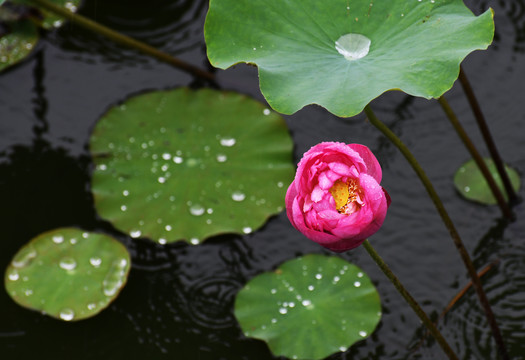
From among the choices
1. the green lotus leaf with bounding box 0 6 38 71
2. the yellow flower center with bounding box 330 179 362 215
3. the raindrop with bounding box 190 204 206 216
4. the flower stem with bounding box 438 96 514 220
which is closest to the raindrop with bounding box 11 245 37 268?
the raindrop with bounding box 190 204 206 216

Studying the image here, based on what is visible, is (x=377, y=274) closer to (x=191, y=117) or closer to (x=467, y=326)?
(x=467, y=326)

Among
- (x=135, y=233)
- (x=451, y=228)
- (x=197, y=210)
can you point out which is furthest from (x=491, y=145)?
(x=135, y=233)

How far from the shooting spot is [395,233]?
1.97 meters

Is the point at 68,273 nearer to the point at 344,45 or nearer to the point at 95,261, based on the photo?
the point at 95,261

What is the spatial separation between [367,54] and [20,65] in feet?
4.83

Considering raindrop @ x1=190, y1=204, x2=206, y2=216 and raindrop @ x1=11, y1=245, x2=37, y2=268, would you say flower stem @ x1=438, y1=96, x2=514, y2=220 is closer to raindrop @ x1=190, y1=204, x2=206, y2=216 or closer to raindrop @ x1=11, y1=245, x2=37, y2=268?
raindrop @ x1=190, y1=204, x2=206, y2=216

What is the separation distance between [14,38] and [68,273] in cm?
101

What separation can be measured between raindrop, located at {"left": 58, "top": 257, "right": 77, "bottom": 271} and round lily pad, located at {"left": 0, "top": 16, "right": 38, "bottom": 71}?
848 millimetres

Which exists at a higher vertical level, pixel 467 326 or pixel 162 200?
pixel 467 326

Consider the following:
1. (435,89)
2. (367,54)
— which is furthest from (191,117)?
(435,89)

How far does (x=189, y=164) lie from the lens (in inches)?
81.1

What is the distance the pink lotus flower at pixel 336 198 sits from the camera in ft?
3.91

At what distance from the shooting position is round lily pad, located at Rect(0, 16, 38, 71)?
2.38 meters

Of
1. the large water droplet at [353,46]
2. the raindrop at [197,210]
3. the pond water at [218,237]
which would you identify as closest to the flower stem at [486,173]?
the pond water at [218,237]
